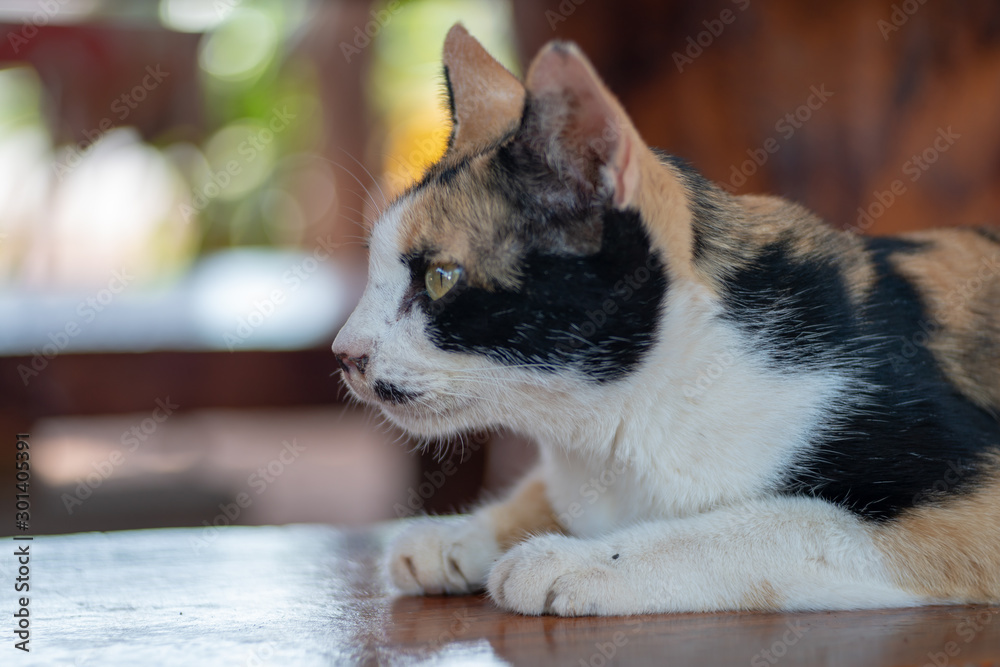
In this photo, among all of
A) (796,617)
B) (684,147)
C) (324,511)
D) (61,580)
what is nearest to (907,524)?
(796,617)

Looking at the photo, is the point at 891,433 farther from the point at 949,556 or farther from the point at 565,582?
the point at 565,582

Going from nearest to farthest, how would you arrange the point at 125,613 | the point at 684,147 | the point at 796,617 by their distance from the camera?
1. the point at 796,617
2. the point at 125,613
3. the point at 684,147

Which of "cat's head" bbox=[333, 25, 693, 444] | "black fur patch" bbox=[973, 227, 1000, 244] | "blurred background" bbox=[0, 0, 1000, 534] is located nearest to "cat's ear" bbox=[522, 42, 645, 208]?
"cat's head" bbox=[333, 25, 693, 444]

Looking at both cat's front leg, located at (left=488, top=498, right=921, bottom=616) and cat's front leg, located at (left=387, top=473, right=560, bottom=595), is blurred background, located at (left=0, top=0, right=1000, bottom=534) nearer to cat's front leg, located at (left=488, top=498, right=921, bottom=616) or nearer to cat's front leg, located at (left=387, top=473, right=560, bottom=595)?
cat's front leg, located at (left=387, top=473, right=560, bottom=595)

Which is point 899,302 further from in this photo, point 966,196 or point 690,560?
point 966,196

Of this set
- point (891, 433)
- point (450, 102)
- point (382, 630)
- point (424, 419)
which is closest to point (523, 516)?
point (424, 419)

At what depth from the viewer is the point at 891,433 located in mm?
987

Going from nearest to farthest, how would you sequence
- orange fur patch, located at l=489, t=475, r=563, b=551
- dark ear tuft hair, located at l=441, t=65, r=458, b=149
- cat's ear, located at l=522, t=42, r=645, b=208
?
cat's ear, located at l=522, t=42, r=645, b=208 → orange fur patch, located at l=489, t=475, r=563, b=551 → dark ear tuft hair, located at l=441, t=65, r=458, b=149

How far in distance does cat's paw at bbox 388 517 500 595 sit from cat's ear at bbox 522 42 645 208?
501 millimetres

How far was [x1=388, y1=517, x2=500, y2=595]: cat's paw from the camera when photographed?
44.8 inches

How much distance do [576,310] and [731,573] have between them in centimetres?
33

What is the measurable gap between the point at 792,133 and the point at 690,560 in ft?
4.25

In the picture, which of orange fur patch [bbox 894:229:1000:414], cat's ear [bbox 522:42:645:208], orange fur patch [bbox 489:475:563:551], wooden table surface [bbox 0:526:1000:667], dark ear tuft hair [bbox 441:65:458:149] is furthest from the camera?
dark ear tuft hair [bbox 441:65:458:149]

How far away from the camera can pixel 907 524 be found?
0.94 m
